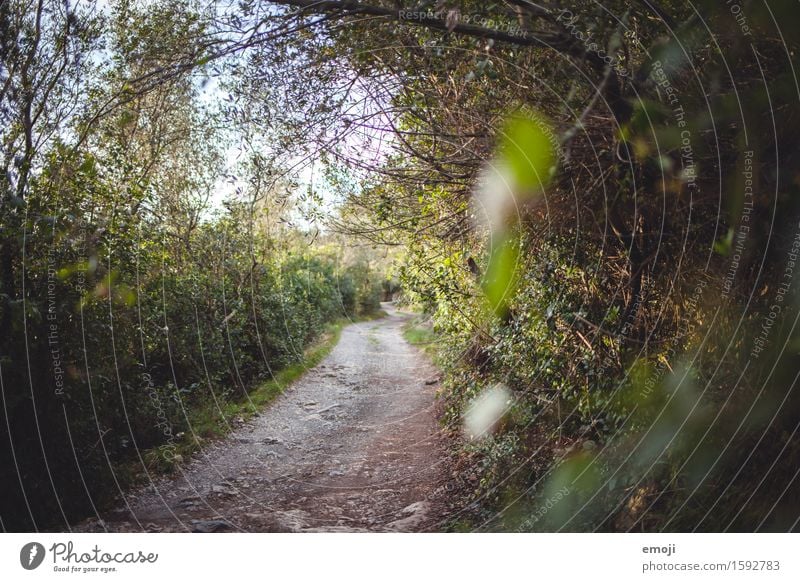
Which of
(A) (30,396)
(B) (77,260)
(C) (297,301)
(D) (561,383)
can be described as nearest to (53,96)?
(B) (77,260)

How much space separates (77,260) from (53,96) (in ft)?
2.97

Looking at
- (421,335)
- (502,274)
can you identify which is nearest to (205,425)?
(502,274)

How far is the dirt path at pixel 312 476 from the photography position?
8.79ft

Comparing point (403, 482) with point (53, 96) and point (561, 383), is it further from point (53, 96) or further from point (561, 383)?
point (53, 96)

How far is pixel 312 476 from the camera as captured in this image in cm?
354

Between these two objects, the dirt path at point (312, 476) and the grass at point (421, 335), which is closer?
the dirt path at point (312, 476)

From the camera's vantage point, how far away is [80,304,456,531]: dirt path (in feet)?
8.79
